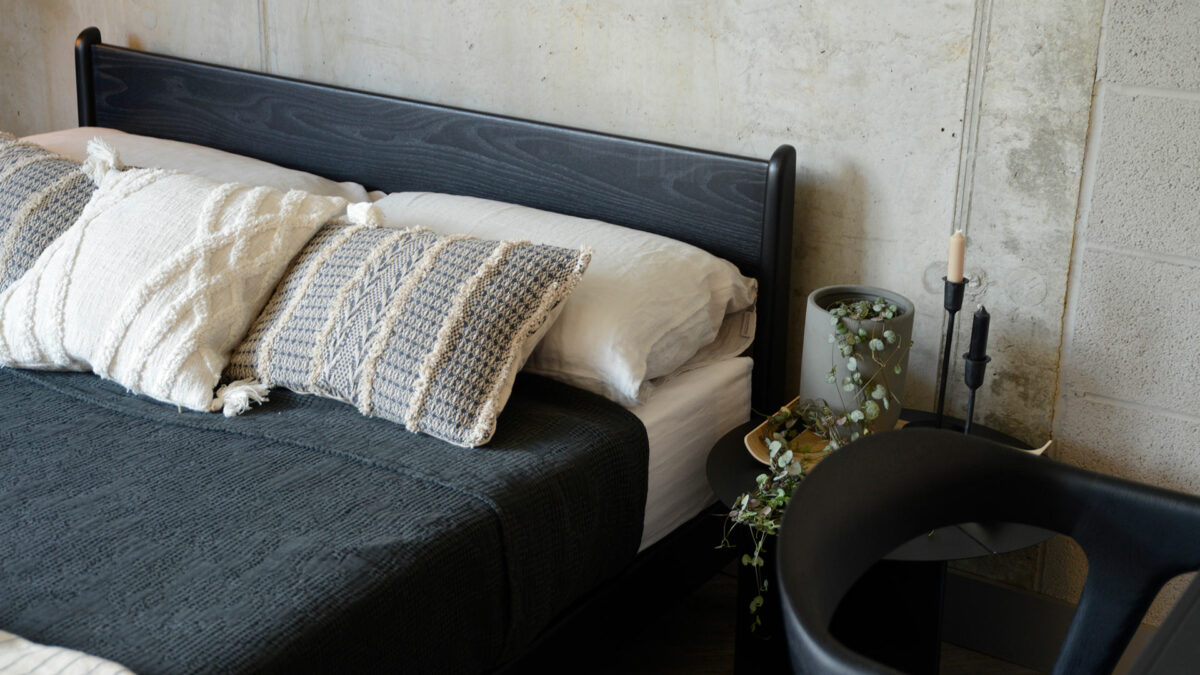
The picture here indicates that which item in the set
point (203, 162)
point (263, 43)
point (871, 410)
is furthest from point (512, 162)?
point (871, 410)

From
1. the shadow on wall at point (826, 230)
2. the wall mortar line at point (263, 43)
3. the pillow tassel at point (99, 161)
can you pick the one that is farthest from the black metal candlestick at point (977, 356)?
the wall mortar line at point (263, 43)

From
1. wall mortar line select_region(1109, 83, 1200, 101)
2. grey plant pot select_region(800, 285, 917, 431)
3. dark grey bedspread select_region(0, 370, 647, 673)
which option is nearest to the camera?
dark grey bedspread select_region(0, 370, 647, 673)

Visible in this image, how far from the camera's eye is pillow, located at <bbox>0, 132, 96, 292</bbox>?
6.66ft

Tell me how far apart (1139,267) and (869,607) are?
2.29 feet

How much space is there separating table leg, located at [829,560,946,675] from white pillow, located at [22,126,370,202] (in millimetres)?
1354

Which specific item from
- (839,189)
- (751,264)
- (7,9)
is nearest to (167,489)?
(751,264)

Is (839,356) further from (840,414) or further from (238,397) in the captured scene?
(238,397)

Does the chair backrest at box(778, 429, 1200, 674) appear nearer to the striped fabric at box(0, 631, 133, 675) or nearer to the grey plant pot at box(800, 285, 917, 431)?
the grey plant pot at box(800, 285, 917, 431)

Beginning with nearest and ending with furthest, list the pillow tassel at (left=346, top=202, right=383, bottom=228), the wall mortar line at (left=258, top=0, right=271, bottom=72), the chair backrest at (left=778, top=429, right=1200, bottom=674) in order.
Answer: the chair backrest at (left=778, top=429, right=1200, bottom=674) < the pillow tassel at (left=346, top=202, right=383, bottom=228) < the wall mortar line at (left=258, top=0, right=271, bottom=72)

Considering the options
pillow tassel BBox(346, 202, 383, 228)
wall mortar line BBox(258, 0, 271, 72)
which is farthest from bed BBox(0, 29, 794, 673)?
wall mortar line BBox(258, 0, 271, 72)

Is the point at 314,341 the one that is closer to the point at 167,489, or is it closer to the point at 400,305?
the point at 400,305

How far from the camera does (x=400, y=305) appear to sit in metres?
1.74

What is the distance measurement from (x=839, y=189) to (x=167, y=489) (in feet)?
4.06

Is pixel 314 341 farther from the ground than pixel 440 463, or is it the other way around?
pixel 314 341
